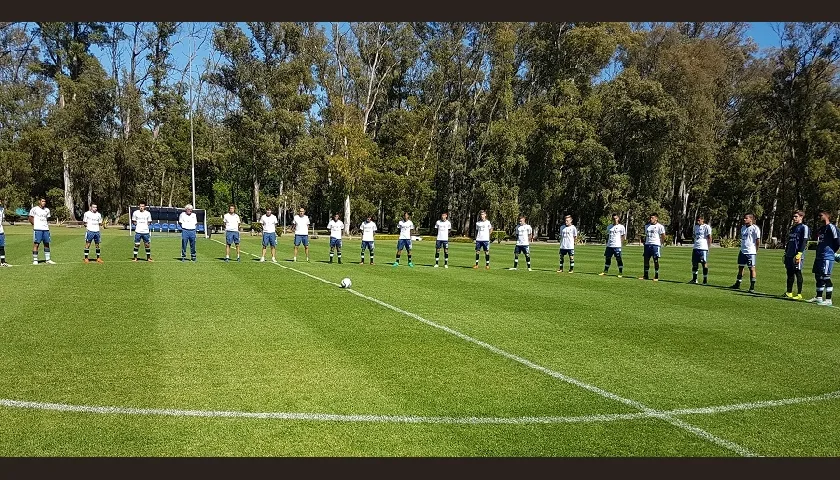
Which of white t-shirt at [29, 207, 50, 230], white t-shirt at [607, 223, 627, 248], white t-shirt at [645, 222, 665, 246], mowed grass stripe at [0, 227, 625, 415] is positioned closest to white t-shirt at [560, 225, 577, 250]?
white t-shirt at [607, 223, 627, 248]

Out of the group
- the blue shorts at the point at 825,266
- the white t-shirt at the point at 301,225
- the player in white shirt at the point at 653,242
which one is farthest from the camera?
the white t-shirt at the point at 301,225

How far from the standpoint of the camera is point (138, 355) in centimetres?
760

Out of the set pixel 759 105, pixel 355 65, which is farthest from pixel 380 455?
pixel 759 105

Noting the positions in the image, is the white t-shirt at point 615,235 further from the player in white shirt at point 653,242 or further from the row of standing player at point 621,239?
the player in white shirt at point 653,242

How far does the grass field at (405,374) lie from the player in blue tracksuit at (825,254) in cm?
137

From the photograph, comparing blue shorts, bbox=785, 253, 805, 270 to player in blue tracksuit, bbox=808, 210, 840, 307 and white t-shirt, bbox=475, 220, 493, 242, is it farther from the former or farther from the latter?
white t-shirt, bbox=475, 220, 493, 242

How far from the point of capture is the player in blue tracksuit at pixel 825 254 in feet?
45.1

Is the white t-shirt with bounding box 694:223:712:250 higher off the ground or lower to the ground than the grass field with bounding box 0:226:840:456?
higher

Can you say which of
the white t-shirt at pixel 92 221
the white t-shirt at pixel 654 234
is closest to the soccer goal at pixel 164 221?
the white t-shirt at pixel 92 221

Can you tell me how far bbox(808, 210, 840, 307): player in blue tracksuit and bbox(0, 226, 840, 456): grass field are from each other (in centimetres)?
137

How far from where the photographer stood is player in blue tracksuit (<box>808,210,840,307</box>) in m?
13.7

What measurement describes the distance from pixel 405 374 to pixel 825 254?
12646mm

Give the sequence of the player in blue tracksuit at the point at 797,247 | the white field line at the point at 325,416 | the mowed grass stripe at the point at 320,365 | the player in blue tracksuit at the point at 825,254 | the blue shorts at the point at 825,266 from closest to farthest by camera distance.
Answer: the white field line at the point at 325,416
the mowed grass stripe at the point at 320,365
the player in blue tracksuit at the point at 825,254
the blue shorts at the point at 825,266
the player in blue tracksuit at the point at 797,247

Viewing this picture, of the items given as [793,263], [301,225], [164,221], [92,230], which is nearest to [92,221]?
[92,230]
